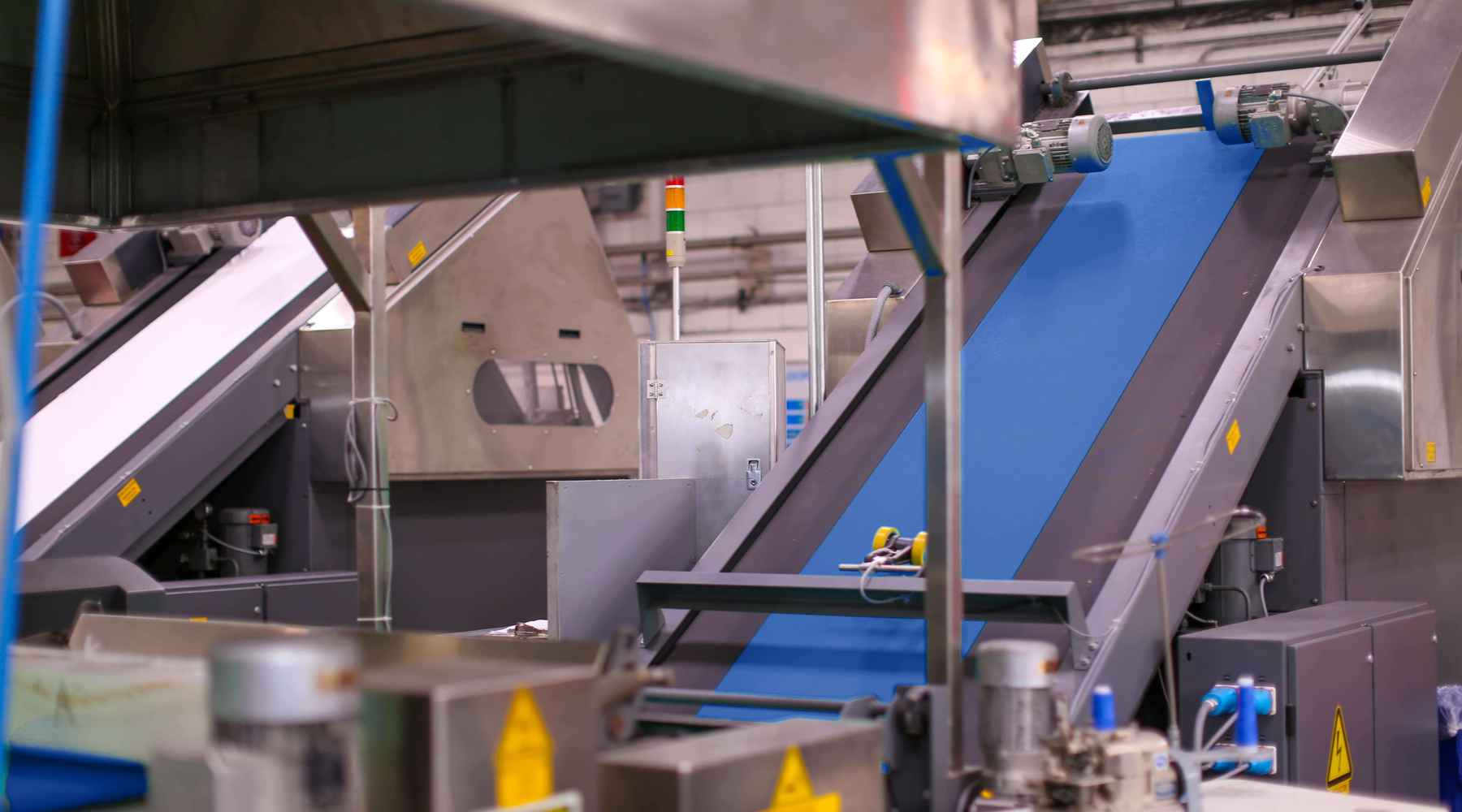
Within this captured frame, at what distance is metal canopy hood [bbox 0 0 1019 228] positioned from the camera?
5.37 feet

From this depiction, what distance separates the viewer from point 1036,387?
11.8 feet

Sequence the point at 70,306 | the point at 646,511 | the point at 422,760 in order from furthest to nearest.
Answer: the point at 70,306 → the point at 646,511 → the point at 422,760

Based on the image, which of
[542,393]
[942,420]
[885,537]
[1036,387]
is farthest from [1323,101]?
[542,393]

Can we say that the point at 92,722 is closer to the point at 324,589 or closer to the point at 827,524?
the point at 827,524

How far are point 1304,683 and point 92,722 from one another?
6.57 feet

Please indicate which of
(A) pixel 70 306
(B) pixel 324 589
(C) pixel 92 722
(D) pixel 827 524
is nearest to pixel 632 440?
(B) pixel 324 589

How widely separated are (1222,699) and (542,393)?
113 inches

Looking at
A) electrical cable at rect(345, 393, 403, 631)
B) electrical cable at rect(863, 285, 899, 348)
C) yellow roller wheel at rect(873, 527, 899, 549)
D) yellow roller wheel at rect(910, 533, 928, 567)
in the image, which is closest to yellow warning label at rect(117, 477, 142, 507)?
electrical cable at rect(345, 393, 403, 631)

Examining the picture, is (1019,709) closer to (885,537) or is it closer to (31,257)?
(885,537)

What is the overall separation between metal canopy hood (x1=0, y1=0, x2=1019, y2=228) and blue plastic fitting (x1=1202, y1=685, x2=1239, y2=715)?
45.5 inches

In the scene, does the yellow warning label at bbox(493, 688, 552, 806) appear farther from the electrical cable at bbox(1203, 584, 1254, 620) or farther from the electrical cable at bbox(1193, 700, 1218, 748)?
the electrical cable at bbox(1203, 584, 1254, 620)

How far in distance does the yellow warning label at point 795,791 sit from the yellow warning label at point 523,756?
28 cm

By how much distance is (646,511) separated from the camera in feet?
12.2

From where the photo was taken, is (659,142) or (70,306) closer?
(659,142)
